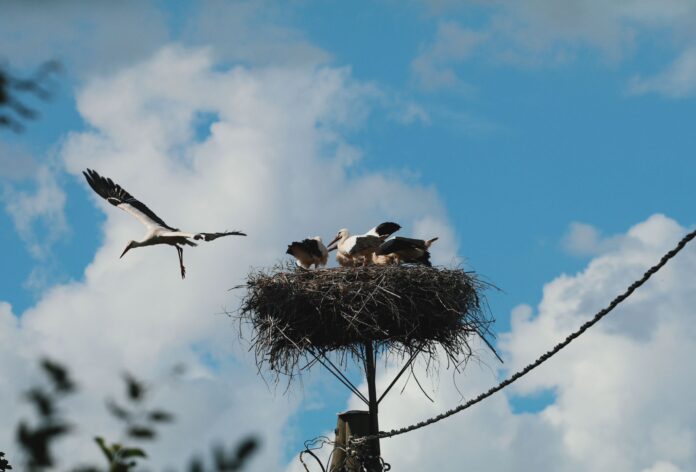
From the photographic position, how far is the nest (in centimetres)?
738

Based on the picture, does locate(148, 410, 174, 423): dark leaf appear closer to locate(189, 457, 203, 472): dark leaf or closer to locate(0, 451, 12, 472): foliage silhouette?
locate(189, 457, 203, 472): dark leaf

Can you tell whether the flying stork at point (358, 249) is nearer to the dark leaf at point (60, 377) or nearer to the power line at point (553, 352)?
the power line at point (553, 352)

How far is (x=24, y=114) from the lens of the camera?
133 cm

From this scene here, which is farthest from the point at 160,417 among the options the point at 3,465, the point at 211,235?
the point at 211,235

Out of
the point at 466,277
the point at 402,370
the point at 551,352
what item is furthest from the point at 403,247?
the point at 551,352

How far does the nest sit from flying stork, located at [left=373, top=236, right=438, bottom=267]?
513 mm

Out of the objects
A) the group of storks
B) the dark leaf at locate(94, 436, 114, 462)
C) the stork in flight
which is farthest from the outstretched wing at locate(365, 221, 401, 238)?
the dark leaf at locate(94, 436, 114, 462)

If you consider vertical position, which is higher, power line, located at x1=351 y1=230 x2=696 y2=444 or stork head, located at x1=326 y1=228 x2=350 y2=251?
stork head, located at x1=326 y1=228 x2=350 y2=251

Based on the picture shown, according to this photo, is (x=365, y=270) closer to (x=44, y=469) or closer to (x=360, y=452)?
(x=360, y=452)

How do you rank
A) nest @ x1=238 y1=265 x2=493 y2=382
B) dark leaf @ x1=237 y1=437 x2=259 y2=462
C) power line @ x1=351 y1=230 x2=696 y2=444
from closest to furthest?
dark leaf @ x1=237 y1=437 x2=259 y2=462
power line @ x1=351 y1=230 x2=696 y2=444
nest @ x1=238 y1=265 x2=493 y2=382

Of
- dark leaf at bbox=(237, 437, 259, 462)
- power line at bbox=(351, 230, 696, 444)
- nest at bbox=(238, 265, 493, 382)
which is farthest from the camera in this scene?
nest at bbox=(238, 265, 493, 382)

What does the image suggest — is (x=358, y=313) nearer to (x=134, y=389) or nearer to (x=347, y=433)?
(x=347, y=433)

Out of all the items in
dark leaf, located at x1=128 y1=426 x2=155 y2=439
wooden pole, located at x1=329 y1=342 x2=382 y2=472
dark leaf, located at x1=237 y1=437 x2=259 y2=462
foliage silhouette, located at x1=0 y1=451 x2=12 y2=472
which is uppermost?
wooden pole, located at x1=329 y1=342 x2=382 y2=472

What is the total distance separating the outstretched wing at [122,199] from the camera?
9.38 metres
